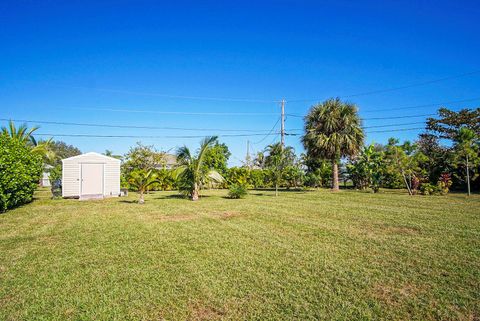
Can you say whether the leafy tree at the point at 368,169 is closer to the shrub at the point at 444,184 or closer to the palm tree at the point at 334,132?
the palm tree at the point at 334,132

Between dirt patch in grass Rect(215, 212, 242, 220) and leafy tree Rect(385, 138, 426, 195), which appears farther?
leafy tree Rect(385, 138, 426, 195)

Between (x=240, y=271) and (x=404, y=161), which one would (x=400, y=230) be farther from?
(x=404, y=161)

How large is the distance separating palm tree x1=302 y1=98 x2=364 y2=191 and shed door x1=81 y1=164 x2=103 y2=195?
1498 cm

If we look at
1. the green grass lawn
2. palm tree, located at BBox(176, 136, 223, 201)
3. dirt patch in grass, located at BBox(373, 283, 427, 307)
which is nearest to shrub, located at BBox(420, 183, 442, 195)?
the green grass lawn

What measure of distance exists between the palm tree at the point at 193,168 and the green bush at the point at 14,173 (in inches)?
260

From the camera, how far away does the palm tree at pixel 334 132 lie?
69.7 ft

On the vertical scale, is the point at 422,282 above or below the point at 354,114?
below

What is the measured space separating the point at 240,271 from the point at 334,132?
18860mm

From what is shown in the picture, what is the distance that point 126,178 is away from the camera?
24.7 metres

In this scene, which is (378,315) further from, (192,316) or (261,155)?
(261,155)

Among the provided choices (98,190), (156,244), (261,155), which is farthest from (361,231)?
(261,155)

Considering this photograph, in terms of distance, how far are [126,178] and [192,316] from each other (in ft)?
76.9

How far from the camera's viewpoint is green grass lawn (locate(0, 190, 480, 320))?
336 centimetres

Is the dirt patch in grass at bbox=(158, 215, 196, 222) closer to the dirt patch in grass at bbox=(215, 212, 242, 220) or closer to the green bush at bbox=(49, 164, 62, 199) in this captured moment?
the dirt patch in grass at bbox=(215, 212, 242, 220)
